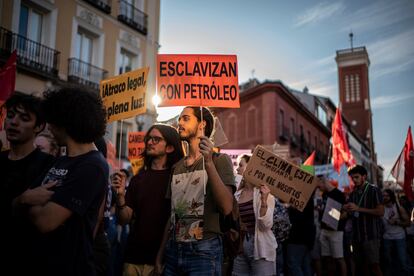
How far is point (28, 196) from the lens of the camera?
203 centimetres

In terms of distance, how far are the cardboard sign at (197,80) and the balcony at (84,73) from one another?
12221 mm

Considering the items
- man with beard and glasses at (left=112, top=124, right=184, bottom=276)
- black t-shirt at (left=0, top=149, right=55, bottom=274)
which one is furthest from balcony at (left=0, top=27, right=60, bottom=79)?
black t-shirt at (left=0, top=149, right=55, bottom=274)

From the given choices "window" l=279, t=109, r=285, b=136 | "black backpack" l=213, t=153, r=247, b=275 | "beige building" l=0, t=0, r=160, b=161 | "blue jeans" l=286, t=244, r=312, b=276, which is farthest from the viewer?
"window" l=279, t=109, r=285, b=136

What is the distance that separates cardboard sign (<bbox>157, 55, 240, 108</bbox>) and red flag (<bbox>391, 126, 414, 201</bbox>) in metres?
7.50

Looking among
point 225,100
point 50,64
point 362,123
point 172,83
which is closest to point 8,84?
point 172,83

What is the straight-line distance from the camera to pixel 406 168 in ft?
33.6

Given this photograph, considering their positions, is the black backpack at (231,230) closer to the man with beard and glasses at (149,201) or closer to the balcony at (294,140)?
the man with beard and glasses at (149,201)

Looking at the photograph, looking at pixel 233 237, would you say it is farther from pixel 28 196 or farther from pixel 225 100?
pixel 28 196

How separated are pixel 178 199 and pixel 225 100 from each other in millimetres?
1304

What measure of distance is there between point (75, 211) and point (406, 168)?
1008cm

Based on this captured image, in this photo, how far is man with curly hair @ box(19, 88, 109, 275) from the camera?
2.00 metres

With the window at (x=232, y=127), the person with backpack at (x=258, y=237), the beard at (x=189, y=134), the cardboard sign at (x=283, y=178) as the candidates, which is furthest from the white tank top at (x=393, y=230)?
the window at (x=232, y=127)

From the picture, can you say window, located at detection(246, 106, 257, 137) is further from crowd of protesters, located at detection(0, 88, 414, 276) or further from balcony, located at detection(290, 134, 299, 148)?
crowd of protesters, located at detection(0, 88, 414, 276)

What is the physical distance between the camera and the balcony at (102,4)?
16.7m
